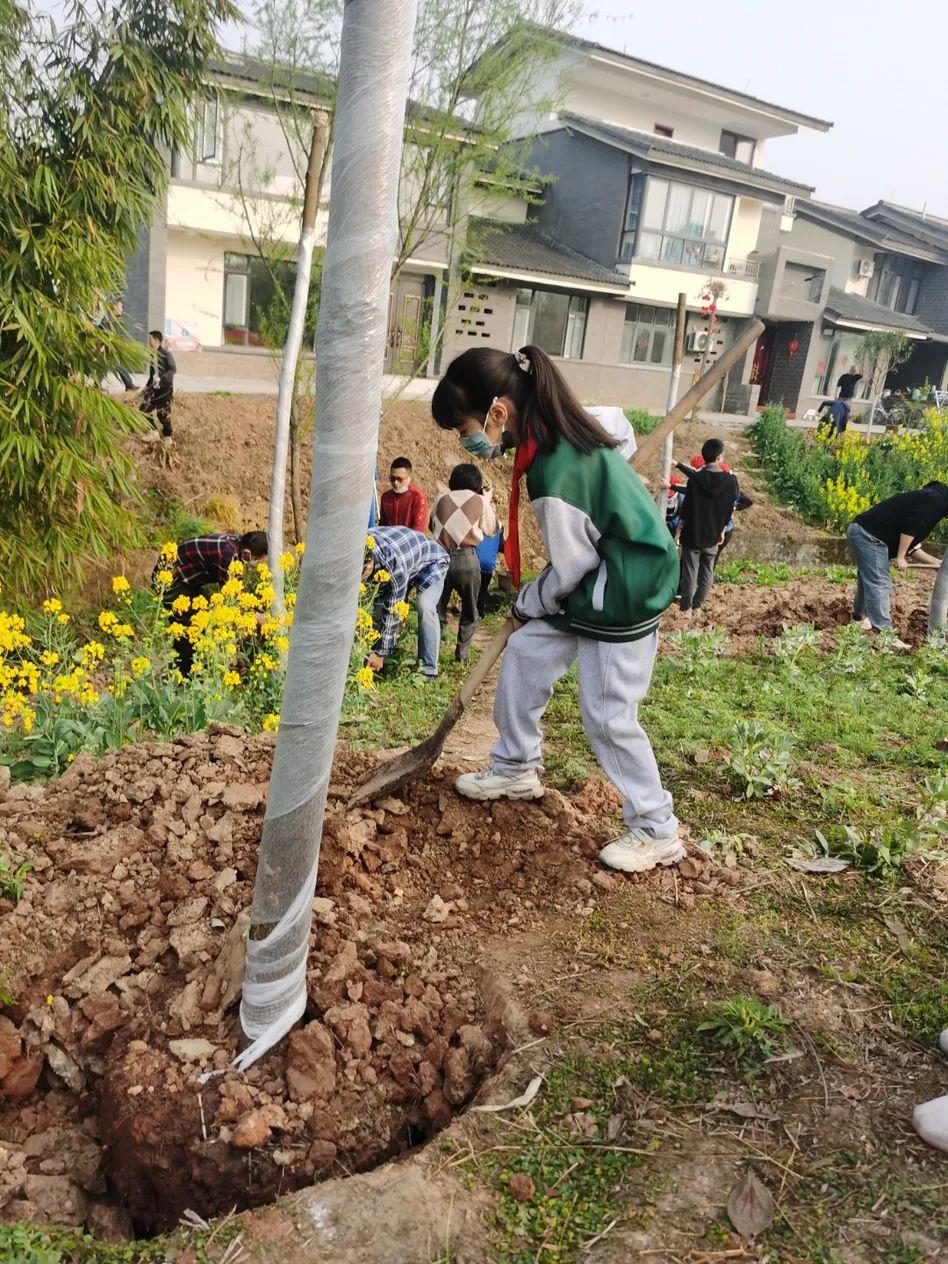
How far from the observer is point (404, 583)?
6395 millimetres

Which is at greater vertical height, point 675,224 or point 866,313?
point 675,224

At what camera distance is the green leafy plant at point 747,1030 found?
96.6 inches

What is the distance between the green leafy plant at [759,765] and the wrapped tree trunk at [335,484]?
2.40 m

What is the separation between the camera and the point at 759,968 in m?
2.81

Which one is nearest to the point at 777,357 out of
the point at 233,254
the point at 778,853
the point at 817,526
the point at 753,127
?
the point at 753,127

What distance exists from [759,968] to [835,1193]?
79cm

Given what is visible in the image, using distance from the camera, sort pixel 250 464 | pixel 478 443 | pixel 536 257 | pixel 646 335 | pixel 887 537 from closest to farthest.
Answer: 1. pixel 478 443
2. pixel 887 537
3. pixel 250 464
4. pixel 536 257
5. pixel 646 335

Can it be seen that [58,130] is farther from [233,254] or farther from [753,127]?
[753,127]

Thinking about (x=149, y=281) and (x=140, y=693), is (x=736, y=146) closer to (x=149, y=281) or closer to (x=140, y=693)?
(x=149, y=281)

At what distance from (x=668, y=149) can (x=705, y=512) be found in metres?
20.0

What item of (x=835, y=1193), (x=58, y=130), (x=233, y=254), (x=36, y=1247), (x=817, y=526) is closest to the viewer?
(x=36, y=1247)

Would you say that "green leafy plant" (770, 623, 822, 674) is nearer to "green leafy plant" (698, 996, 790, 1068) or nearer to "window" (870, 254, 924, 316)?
"green leafy plant" (698, 996, 790, 1068)

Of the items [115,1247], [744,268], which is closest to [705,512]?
[115,1247]

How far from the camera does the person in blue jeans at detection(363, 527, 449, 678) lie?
6.18 metres
